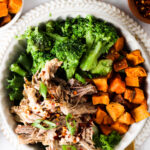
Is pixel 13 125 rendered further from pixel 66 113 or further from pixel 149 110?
pixel 149 110

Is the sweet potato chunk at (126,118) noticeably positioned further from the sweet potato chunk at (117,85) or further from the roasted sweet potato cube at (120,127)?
the sweet potato chunk at (117,85)

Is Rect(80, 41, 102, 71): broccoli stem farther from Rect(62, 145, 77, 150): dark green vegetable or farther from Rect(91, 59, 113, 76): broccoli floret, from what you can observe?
Rect(62, 145, 77, 150): dark green vegetable

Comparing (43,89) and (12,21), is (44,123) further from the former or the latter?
(12,21)

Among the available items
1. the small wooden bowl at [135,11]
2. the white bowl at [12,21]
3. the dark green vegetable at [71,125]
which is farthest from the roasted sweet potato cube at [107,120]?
the white bowl at [12,21]

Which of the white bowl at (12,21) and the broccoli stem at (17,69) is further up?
the white bowl at (12,21)

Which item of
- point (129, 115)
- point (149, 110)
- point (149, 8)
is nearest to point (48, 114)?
point (129, 115)
